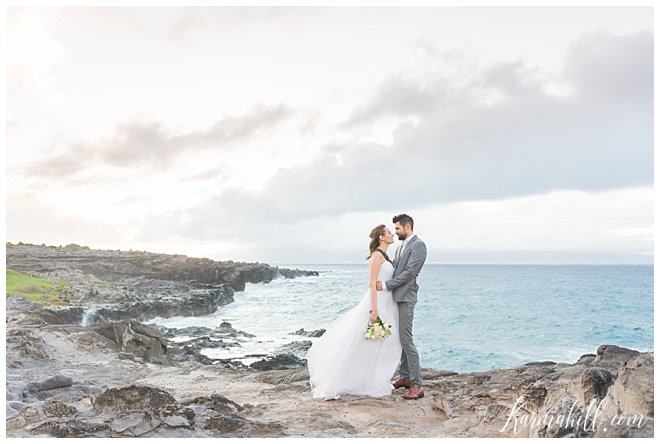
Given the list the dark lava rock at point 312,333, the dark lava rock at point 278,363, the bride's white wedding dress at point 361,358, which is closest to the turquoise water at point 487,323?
the dark lava rock at point 312,333

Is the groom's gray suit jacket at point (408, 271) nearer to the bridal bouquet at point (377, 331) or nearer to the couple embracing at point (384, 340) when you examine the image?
the couple embracing at point (384, 340)

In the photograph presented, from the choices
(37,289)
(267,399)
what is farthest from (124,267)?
(267,399)

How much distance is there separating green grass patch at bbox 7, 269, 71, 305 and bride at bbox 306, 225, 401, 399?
2173 centimetres

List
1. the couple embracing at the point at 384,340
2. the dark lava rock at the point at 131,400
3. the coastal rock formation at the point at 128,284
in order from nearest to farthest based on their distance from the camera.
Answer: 1. the dark lava rock at the point at 131,400
2. the couple embracing at the point at 384,340
3. the coastal rock formation at the point at 128,284

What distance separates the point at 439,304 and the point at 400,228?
191 ft

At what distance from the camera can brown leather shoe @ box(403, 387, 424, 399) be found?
7.39 m

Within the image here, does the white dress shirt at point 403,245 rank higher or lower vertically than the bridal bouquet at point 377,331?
higher

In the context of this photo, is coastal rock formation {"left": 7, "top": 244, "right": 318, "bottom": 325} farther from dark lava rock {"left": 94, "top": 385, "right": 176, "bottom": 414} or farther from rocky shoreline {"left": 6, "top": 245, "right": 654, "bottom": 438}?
dark lava rock {"left": 94, "top": 385, "right": 176, "bottom": 414}

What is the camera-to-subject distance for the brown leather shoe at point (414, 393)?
24.2ft

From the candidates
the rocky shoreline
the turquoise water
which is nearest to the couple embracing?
the rocky shoreline

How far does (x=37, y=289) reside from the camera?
30000mm

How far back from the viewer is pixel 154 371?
11.5 m

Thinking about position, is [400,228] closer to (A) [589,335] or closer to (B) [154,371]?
(B) [154,371]

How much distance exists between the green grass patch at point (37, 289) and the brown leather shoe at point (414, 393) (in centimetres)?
2254
